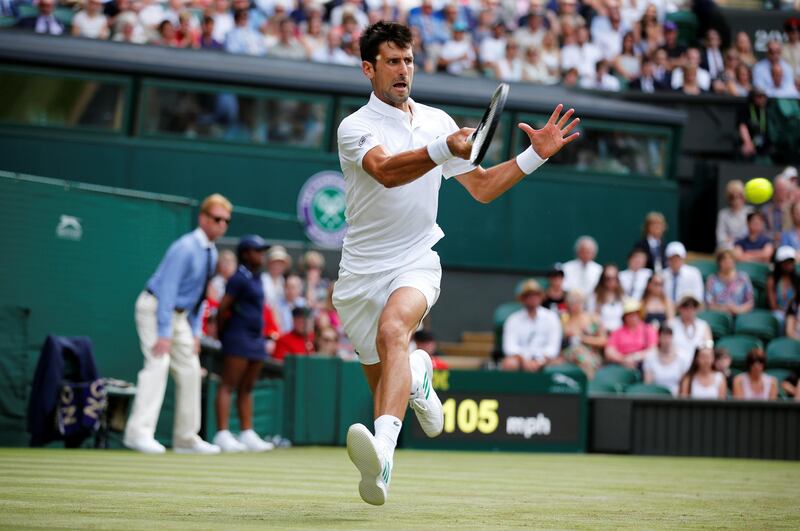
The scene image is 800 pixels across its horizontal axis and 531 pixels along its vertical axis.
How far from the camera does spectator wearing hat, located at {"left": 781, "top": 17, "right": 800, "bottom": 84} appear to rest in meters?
21.8

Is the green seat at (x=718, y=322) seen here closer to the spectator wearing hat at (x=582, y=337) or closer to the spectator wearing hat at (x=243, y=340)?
the spectator wearing hat at (x=582, y=337)

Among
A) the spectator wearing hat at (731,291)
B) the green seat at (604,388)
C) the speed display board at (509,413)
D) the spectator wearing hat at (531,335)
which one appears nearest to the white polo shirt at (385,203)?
the speed display board at (509,413)

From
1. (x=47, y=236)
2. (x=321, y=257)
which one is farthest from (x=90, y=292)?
(x=321, y=257)

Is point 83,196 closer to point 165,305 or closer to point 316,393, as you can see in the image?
point 165,305

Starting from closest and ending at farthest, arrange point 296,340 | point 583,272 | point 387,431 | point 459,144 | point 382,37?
point 459,144
point 387,431
point 382,37
point 296,340
point 583,272

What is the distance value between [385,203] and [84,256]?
672 centimetres

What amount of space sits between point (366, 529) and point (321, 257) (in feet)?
39.1

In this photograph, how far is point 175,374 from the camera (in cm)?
1205

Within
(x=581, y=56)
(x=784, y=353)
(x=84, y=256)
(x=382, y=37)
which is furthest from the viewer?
(x=581, y=56)

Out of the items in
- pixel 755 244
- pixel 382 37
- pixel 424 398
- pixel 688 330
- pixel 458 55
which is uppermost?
pixel 458 55

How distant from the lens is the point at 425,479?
888 centimetres

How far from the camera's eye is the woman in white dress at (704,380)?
15.0 meters

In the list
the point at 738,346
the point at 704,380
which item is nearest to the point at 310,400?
the point at 704,380

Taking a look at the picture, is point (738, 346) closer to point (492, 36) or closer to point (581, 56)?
point (581, 56)
